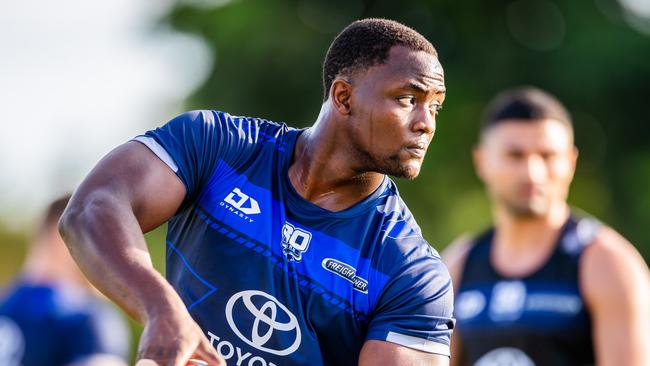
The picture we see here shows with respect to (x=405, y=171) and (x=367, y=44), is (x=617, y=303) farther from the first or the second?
(x=367, y=44)

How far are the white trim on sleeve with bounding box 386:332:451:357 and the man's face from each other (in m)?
0.63

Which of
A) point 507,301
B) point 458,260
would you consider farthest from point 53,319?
point 507,301

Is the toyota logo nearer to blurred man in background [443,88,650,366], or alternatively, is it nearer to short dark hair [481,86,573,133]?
blurred man in background [443,88,650,366]

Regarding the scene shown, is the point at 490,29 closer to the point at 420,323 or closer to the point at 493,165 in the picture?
the point at 493,165

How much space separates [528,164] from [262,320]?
4.12 meters

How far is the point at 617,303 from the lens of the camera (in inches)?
298

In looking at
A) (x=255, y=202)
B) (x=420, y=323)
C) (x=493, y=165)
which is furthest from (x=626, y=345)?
(x=255, y=202)

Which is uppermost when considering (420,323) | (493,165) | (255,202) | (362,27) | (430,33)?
(362,27)

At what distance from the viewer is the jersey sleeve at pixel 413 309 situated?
4.72 meters

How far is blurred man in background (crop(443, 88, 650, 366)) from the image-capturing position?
759 centimetres

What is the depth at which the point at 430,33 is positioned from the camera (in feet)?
63.4

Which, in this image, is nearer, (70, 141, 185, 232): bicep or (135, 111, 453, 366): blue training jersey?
(70, 141, 185, 232): bicep

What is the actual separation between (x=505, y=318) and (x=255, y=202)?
150 inches

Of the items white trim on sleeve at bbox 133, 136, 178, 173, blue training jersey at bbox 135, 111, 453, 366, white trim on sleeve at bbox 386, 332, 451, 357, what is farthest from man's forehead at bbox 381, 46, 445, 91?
white trim on sleeve at bbox 386, 332, 451, 357
